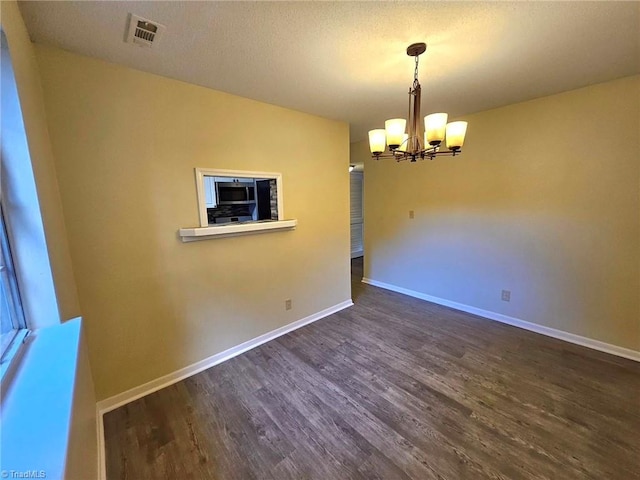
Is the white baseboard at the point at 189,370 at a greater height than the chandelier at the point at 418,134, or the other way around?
the chandelier at the point at 418,134

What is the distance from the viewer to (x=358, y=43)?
1.60m

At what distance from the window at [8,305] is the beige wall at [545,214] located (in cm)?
375

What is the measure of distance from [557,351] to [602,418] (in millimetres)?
844

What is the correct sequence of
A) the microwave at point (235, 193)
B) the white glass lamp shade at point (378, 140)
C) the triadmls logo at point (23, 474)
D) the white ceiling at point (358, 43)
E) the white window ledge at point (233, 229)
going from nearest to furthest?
the triadmls logo at point (23, 474), the white ceiling at point (358, 43), the white glass lamp shade at point (378, 140), the white window ledge at point (233, 229), the microwave at point (235, 193)

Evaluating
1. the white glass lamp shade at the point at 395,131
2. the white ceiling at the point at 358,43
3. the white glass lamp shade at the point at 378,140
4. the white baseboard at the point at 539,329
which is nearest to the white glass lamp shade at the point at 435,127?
the white glass lamp shade at the point at 395,131

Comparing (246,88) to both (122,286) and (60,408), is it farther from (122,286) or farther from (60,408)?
(60,408)

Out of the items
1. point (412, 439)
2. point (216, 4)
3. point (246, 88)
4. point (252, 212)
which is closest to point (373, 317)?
point (412, 439)

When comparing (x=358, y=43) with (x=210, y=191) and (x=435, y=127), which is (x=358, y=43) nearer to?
(x=435, y=127)

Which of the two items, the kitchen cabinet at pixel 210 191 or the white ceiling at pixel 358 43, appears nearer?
the white ceiling at pixel 358 43

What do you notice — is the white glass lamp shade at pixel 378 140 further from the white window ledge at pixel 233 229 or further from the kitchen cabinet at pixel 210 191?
the kitchen cabinet at pixel 210 191

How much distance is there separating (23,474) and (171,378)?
1736mm

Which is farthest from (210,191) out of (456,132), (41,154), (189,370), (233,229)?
(456,132)

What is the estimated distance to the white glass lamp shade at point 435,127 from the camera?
5.28 feet

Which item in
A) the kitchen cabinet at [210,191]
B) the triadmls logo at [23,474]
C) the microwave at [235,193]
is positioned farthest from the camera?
the microwave at [235,193]
